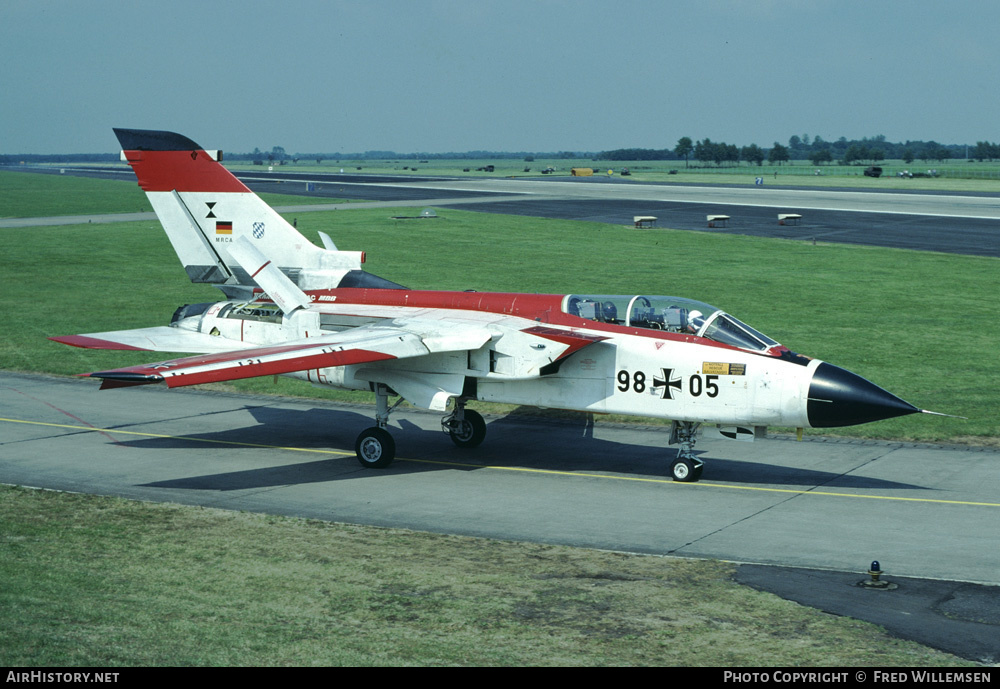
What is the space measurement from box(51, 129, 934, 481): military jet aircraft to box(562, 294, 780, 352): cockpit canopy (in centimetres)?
3

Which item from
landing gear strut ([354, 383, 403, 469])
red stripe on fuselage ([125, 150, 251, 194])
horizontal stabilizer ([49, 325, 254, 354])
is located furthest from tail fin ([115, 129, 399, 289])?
landing gear strut ([354, 383, 403, 469])

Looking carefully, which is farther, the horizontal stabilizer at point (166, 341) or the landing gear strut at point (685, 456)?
the horizontal stabilizer at point (166, 341)

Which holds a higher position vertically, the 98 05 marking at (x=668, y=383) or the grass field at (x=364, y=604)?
the 98 05 marking at (x=668, y=383)

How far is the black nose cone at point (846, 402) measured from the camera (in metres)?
16.8

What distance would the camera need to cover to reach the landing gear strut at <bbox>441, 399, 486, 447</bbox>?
21.5m

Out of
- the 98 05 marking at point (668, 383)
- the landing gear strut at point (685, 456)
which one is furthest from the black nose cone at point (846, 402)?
the landing gear strut at point (685, 456)

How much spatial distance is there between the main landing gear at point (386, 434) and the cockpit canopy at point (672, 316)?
3528 millimetres

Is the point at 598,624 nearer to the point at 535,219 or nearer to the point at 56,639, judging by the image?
the point at 56,639

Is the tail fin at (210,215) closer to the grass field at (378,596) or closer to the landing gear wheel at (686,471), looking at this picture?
the grass field at (378,596)

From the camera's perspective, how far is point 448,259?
52.7 meters

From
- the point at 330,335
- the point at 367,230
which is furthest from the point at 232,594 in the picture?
the point at 367,230

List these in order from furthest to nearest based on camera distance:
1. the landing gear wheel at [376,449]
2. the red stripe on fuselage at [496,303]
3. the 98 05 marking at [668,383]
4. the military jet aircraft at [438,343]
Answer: the landing gear wheel at [376,449] → the red stripe on fuselage at [496,303] → the 98 05 marking at [668,383] → the military jet aircraft at [438,343]

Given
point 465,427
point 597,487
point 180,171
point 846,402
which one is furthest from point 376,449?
point 846,402

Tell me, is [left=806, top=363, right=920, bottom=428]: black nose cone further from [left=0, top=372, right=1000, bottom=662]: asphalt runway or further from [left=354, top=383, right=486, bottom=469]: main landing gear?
[left=354, top=383, right=486, bottom=469]: main landing gear
